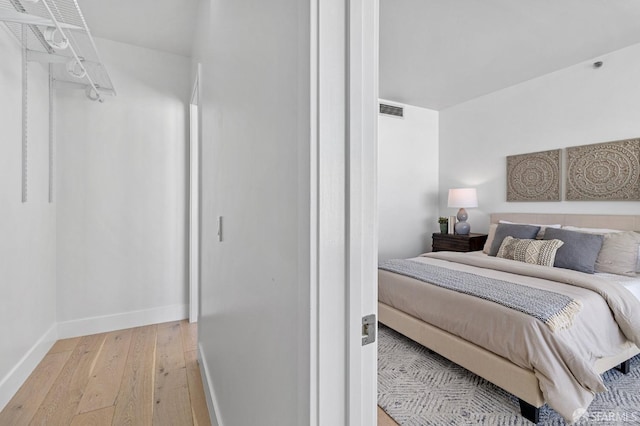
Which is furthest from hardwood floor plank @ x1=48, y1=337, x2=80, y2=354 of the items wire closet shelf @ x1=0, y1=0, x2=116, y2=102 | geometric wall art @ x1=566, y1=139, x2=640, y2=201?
geometric wall art @ x1=566, y1=139, x2=640, y2=201

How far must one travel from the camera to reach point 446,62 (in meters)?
3.23

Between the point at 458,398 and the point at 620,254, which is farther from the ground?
the point at 620,254

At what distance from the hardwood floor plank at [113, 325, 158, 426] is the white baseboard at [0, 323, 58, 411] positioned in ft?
1.84

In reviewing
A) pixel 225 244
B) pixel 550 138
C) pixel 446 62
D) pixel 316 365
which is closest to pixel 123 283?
pixel 225 244

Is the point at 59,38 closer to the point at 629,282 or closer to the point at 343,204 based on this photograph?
the point at 343,204

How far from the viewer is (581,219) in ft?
10.5

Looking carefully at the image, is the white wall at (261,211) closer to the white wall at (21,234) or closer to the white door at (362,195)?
the white door at (362,195)

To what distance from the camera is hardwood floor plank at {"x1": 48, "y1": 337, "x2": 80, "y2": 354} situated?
242 cm

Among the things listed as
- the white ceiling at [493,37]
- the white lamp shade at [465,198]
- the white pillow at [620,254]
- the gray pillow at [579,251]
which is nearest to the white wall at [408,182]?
the white lamp shade at [465,198]

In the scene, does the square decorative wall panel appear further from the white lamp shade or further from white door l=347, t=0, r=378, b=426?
white door l=347, t=0, r=378, b=426

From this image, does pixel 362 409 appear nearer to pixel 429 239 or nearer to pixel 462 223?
pixel 462 223

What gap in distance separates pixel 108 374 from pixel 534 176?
4455 mm

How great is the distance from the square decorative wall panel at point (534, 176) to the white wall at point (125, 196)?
3.79 metres

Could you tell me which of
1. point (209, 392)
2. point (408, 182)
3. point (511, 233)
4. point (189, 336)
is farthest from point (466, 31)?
point (189, 336)
